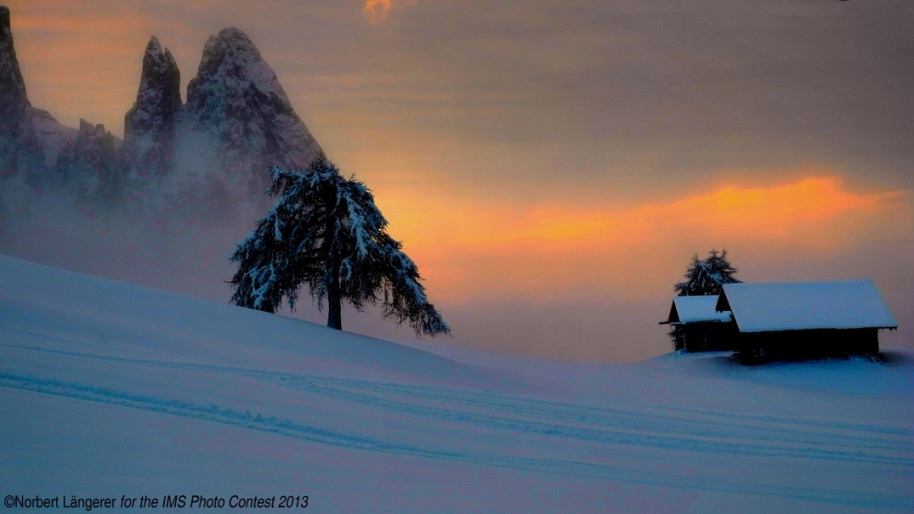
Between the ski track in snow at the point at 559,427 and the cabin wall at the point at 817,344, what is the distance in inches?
723

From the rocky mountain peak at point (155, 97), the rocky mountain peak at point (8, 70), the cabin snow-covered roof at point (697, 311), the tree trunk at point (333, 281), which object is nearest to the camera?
the tree trunk at point (333, 281)

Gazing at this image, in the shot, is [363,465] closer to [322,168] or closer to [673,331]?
[322,168]

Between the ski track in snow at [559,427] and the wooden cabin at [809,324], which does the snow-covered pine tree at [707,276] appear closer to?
the wooden cabin at [809,324]

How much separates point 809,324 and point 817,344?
1.22 m

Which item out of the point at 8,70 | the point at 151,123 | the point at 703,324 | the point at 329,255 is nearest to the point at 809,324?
the point at 703,324

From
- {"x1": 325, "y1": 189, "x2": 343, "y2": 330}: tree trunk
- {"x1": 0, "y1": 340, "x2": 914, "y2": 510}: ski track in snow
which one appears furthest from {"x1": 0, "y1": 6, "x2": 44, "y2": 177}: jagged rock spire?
{"x1": 0, "y1": 340, "x2": 914, "y2": 510}: ski track in snow

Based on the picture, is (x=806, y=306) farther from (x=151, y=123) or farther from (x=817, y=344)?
(x=151, y=123)

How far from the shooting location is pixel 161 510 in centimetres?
628

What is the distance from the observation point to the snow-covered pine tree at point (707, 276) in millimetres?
61188

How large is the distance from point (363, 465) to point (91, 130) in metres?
114

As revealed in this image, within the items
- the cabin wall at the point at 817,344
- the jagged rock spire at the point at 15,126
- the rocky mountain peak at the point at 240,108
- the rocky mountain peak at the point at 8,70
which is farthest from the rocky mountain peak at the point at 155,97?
the cabin wall at the point at 817,344

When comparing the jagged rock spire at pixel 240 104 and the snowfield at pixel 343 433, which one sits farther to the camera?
the jagged rock spire at pixel 240 104

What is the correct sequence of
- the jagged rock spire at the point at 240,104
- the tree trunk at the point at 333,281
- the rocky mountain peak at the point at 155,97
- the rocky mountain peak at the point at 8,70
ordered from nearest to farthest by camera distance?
the tree trunk at the point at 333,281, the rocky mountain peak at the point at 8,70, the rocky mountain peak at the point at 155,97, the jagged rock spire at the point at 240,104

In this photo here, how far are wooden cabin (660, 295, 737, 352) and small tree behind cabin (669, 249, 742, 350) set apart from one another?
12934 millimetres
